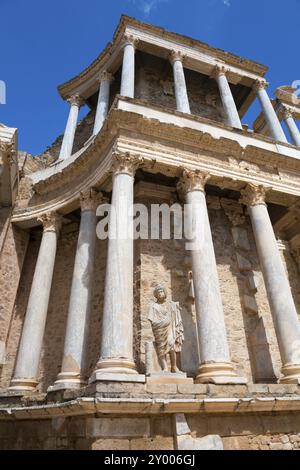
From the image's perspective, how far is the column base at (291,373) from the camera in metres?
6.88

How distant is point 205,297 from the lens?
287 inches

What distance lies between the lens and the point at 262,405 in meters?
5.87

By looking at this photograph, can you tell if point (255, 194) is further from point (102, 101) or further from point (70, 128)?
point (70, 128)

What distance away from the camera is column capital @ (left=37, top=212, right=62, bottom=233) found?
34.4 feet

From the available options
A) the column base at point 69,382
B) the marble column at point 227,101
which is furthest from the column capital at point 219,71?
the column base at point 69,382

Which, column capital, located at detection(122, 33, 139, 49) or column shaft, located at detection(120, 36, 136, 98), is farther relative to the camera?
column capital, located at detection(122, 33, 139, 49)

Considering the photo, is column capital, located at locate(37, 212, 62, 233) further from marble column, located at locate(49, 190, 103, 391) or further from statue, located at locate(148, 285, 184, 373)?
statue, located at locate(148, 285, 184, 373)

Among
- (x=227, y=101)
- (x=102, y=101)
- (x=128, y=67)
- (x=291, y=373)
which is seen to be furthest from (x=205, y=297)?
(x=102, y=101)

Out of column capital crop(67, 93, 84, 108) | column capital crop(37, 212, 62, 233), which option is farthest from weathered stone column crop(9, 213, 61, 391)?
column capital crop(67, 93, 84, 108)

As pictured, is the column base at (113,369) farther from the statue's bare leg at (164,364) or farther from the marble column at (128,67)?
the marble column at (128,67)

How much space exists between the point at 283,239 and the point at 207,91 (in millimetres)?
7947

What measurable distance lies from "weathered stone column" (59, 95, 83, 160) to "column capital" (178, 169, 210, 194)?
18.4 ft

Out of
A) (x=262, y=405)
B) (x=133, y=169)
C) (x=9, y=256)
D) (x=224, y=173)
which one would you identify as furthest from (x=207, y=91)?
(x=262, y=405)

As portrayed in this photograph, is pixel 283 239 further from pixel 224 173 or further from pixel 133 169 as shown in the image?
pixel 133 169
